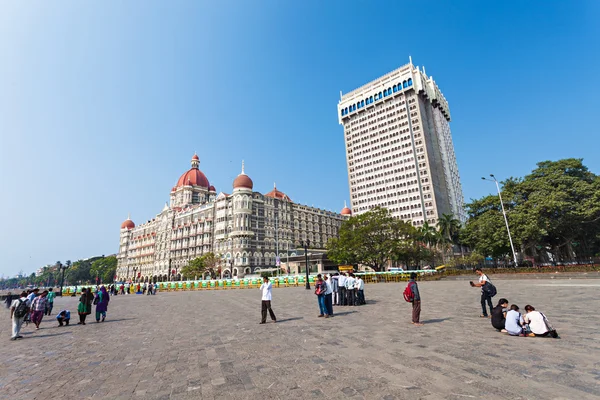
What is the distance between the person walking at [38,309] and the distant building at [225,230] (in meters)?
49.0

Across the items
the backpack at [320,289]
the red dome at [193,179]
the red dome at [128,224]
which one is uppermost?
the red dome at [193,179]

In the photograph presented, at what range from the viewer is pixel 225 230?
219 feet

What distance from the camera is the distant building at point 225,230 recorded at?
63.7 m

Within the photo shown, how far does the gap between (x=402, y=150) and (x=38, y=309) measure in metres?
86.5

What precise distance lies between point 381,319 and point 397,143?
84509 millimetres

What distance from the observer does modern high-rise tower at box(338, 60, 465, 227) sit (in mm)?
82000

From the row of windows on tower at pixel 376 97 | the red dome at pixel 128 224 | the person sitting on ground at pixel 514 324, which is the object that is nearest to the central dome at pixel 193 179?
the red dome at pixel 128 224

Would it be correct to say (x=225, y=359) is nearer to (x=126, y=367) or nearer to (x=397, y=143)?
(x=126, y=367)

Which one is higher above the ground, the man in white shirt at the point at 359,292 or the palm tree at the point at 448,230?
the palm tree at the point at 448,230

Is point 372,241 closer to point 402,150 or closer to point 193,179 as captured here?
point 402,150

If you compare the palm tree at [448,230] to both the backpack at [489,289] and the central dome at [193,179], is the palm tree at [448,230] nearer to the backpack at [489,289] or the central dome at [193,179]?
the backpack at [489,289]

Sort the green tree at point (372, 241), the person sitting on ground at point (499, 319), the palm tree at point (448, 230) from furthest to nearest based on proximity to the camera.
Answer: the palm tree at point (448, 230)
the green tree at point (372, 241)
the person sitting on ground at point (499, 319)

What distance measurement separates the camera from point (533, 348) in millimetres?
5934

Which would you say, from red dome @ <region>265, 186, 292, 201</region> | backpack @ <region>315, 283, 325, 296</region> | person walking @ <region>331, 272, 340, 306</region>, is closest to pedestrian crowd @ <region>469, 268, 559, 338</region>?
backpack @ <region>315, 283, 325, 296</region>
